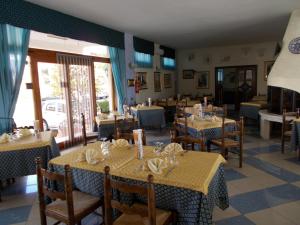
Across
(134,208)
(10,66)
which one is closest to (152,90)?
(10,66)

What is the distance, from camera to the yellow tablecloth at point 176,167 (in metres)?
1.75

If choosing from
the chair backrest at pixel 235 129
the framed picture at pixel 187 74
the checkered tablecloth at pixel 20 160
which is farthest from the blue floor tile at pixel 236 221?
the framed picture at pixel 187 74

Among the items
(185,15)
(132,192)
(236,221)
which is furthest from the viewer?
(185,15)

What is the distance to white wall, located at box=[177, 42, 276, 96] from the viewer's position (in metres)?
9.03

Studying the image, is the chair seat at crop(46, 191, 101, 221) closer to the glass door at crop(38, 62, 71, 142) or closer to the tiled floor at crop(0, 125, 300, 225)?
the tiled floor at crop(0, 125, 300, 225)

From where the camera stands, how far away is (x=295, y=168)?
3836 millimetres

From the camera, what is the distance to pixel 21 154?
3061 millimetres

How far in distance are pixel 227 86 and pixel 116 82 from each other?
589 centimetres

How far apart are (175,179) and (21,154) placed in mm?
2250

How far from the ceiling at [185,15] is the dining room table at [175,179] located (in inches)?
120

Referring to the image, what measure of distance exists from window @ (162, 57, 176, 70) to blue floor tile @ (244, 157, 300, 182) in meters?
5.81

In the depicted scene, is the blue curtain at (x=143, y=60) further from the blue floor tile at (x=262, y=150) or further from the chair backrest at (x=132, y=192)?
the chair backrest at (x=132, y=192)

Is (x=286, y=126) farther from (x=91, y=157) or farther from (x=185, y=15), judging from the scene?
(x=91, y=157)

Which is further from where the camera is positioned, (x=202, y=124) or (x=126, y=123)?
(x=126, y=123)
